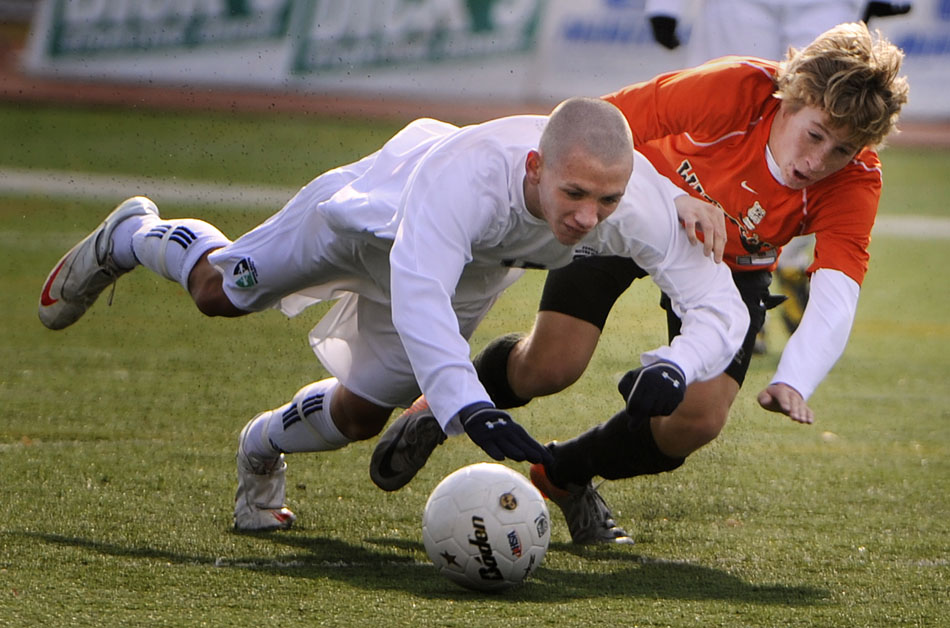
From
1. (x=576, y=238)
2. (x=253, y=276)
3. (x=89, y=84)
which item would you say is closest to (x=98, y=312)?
(x=253, y=276)

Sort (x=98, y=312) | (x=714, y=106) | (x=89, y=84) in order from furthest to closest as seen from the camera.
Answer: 1. (x=89, y=84)
2. (x=98, y=312)
3. (x=714, y=106)

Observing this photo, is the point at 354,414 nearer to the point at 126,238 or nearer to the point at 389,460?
the point at 389,460

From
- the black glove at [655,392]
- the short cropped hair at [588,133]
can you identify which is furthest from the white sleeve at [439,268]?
the black glove at [655,392]

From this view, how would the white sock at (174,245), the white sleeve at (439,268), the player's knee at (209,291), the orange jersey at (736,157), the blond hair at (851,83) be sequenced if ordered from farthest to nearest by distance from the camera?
the white sock at (174,245) < the player's knee at (209,291) < the orange jersey at (736,157) < the blond hair at (851,83) < the white sleeve at (439,268)

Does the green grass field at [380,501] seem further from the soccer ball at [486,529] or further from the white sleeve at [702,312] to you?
the white sleeve at [702,312]

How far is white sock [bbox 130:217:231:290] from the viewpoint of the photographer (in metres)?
4.32

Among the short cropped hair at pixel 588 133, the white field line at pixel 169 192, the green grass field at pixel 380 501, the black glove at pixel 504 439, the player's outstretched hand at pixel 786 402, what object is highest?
the short cropped hair at pixel 588 133

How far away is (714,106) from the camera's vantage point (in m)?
3.88

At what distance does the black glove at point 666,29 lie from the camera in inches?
236

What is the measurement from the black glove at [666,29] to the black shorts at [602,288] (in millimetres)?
2166

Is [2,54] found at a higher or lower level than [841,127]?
lower

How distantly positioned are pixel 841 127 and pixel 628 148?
27.9 inches

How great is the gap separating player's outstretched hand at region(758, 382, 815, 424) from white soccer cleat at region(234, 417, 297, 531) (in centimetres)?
151

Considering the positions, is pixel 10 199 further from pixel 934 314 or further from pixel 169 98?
pixel 934 314
